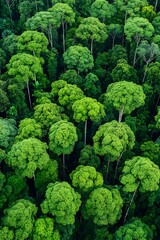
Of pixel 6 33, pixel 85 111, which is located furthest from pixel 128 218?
pixel 6 33

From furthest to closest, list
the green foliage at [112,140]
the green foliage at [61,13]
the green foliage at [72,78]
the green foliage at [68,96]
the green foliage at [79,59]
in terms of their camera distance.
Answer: the green foliage at [61,13]
the green foliage at [79,59]
the green foliage at [72,78]
the green foliage at [68,96]
the green foliage at [112,140]

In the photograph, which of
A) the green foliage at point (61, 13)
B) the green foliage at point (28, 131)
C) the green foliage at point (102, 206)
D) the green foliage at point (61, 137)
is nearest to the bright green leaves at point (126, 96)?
the green foliage at point (61, 137)

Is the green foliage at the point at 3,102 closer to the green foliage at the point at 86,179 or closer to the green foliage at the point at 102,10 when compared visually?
the green foliage at the point at 86,179

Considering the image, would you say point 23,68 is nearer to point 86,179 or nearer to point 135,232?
point 86,179

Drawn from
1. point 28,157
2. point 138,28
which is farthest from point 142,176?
point 138,28

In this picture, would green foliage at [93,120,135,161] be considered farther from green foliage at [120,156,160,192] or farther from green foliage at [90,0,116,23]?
green foliage at [90,0,116,23]
